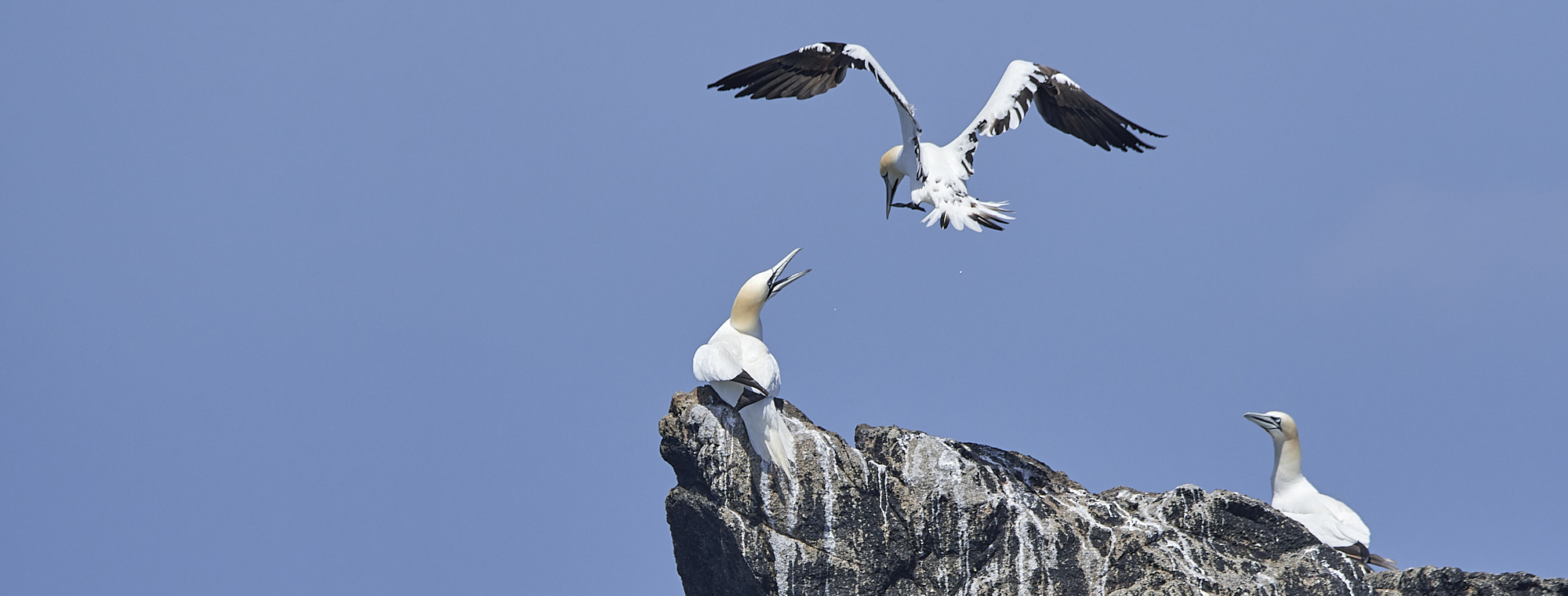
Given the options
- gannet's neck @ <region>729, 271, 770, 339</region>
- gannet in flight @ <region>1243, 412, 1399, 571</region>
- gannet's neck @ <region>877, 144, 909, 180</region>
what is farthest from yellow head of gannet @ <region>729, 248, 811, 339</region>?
gannet in flight @ <region>1243, 412, 1399, 571</region>

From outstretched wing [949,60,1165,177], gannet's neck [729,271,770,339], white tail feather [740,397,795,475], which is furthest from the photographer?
outstretched wing [949,60,1165,177]

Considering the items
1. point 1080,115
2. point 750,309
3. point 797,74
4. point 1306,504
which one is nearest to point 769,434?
point 750,309

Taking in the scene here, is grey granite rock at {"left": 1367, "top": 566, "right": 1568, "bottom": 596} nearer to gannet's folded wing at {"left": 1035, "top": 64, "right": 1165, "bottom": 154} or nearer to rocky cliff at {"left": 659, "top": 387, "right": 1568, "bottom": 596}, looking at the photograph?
rocky cliff at {"left": 659, "top": 387, "right": 1568, "bottom": 596}

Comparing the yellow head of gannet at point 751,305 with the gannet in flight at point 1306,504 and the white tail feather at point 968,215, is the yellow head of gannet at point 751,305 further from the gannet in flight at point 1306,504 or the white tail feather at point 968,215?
the gannet in flight at point 1306,504

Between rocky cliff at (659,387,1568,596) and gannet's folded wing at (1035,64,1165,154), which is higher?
gannet's folded wing at (1035,64,1165,154)

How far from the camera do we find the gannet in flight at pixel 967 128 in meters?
12.1

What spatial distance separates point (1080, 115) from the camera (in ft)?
43.2

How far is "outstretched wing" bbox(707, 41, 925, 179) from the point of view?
12.2 metres

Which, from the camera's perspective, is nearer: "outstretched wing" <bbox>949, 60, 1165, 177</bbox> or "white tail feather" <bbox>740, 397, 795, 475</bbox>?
"white tail feather" <bbox>740, 397, 795, 475</bbox>

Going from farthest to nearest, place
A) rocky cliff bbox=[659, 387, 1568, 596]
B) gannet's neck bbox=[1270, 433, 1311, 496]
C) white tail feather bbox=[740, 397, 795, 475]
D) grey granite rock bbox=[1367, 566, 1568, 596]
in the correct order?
gannet's neck bbox=[1270, 433, 1311, 496] < white tail feather bbox=[740, 397, 795, 475] < rocky cliff bbox=[659, 387, 1568, 596] < grey granite rock bbox=[1367, 566, 1568, 596]

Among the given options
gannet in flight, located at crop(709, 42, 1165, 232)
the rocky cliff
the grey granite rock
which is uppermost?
gannet in flight, located at crop(709, 42, 1165, 232)

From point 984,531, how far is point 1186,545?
54.4 inches

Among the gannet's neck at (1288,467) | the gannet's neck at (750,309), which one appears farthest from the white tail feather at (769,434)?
the gannet's neck at (1288,467)

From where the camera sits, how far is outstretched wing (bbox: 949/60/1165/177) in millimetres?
12930
